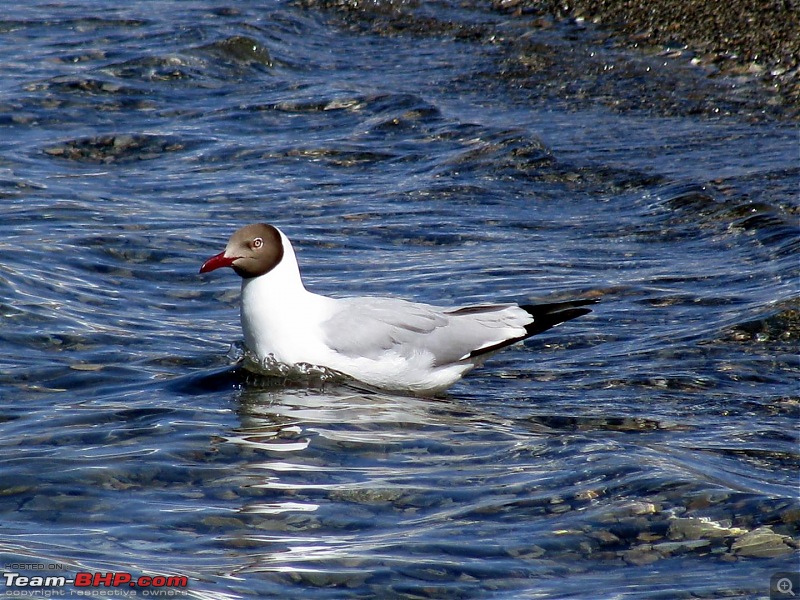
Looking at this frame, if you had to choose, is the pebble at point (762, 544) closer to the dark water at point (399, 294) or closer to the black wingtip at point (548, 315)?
the dark water at point (399, 294)

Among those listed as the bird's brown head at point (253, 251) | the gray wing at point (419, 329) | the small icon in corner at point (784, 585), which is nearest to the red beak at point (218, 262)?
the bird's brown head at point (253, 251)

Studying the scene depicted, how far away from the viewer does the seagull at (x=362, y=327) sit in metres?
6.63

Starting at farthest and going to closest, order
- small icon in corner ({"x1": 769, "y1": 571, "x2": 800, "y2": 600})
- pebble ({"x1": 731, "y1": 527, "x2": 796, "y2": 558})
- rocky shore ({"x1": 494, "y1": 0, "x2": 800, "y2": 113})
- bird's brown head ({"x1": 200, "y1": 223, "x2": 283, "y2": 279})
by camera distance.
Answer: rocky shore ({"x1": 494, "y1": 0, "x2": 800, "y2": 113})
bird's brown head ({"x1": 200, "y1": 223, "x2": 283, "y2": 279})
pebble ({"x1": 731, "y1": 527, "x2": 796, "y2": 558})
small icon in corner ({"x1": 769, "y1": 571, "x2": 800, "y2": 600})

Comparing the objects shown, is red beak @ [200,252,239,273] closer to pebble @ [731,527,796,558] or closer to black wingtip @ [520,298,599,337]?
black wingtip @ [520,298,599,337]

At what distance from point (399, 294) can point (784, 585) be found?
4183 millimetres

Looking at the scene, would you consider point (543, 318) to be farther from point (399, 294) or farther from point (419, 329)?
point (399, 294)

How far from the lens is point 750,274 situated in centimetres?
845

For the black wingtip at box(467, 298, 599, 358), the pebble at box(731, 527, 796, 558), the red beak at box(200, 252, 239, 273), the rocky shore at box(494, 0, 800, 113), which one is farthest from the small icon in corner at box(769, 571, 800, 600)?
the rocky shore at box(494, 0, 800, 113)

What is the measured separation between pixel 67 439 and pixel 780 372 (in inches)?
141

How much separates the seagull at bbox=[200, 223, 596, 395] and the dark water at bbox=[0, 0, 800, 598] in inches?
8.0

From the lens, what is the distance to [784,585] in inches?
171

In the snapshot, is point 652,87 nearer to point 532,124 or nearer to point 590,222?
point 532,124

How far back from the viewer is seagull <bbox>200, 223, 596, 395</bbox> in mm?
6629

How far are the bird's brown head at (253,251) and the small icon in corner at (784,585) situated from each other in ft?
10.6
